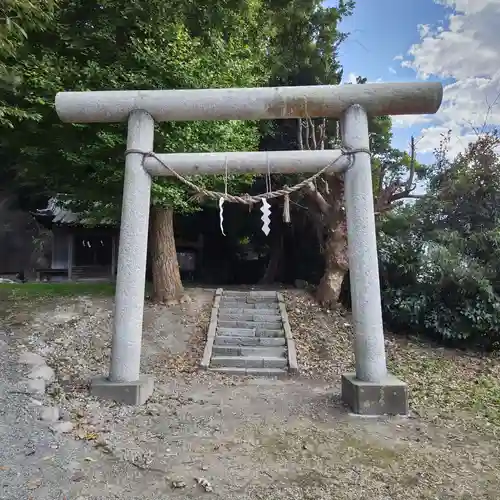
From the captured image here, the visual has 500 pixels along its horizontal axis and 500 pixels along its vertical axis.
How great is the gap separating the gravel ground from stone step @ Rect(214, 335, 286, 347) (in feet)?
3.32

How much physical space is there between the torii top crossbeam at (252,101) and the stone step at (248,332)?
4.92 metres

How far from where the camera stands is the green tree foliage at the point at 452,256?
9.00 m

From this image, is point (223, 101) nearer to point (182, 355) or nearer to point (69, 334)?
point (182, 355)

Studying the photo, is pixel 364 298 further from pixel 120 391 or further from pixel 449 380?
pixel 120 391

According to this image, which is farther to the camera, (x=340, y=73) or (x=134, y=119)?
(x=340, y=73)

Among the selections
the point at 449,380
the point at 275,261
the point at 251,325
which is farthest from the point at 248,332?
the point at 275,261

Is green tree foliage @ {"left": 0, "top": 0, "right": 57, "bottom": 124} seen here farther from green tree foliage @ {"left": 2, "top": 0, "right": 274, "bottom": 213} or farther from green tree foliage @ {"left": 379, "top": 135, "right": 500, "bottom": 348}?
green tree foliage @ {"left": 379, "top": 135, "right": 500, "bottom": 348}

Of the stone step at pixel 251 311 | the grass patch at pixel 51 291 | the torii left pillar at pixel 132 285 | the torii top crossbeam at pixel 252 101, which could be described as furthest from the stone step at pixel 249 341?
the torii top crossbeam at pixel 252 101

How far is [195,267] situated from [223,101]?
50.4 feet

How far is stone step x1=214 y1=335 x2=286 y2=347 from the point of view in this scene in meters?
8.57

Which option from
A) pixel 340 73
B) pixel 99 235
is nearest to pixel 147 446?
pixel 340 73

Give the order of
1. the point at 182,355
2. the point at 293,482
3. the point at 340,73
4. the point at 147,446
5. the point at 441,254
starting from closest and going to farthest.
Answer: the point at 293,482 → the point at 147,446 → the point at 182,355 → the point at 441,254 → the point at 340,73

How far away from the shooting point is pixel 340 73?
14.0 metres

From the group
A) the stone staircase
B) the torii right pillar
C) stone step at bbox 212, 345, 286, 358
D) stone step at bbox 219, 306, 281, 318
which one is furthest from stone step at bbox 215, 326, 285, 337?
the torii right pillar
